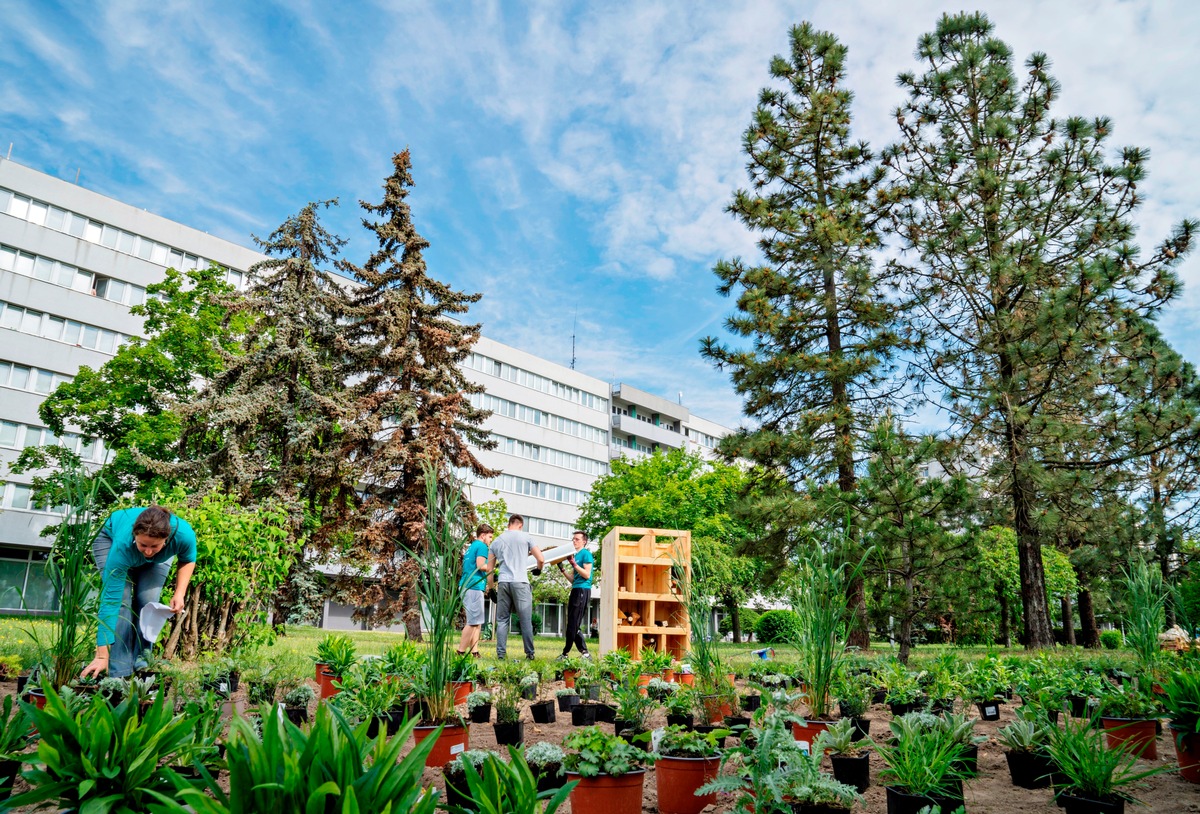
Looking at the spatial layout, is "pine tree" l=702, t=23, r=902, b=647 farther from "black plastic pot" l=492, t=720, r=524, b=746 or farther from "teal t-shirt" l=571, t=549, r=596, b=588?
"black plastic pot" l=492, t=720, r=524, b=746

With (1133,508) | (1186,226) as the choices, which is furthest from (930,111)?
(1133,508)

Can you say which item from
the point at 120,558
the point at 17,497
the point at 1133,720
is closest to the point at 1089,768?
the point at 1133,720

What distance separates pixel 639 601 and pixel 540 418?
33.6m

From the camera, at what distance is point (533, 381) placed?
141 ft

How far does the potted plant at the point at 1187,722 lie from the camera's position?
3264mm

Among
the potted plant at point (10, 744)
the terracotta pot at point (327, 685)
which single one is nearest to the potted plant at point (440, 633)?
the potted plant at point (10, 744)

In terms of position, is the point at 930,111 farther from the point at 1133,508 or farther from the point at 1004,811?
the point at 1004,811

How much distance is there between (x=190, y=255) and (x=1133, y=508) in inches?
1298

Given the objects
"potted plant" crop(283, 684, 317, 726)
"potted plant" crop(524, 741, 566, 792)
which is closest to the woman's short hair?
"potted plant" crop(283, 684, 317, 726)

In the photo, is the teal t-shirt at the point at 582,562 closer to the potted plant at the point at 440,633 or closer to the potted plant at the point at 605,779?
the potted plant at the point at 440,633

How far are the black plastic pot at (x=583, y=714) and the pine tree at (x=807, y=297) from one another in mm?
9511

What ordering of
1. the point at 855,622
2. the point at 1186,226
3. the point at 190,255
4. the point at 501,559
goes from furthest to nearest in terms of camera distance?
the point at 190,255
the point at 1186,226
the point at 501,559
the point at 855,622

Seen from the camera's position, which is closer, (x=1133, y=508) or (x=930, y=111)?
(x=1133, y=508)

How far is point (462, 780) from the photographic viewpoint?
2516 mm
